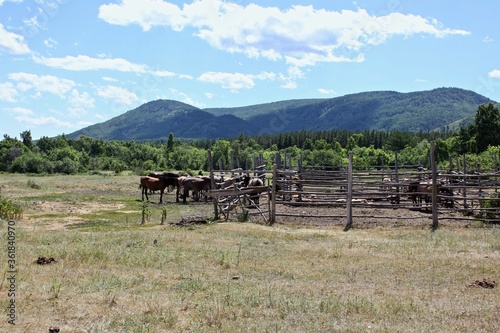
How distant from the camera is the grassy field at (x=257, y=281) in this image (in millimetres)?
5703

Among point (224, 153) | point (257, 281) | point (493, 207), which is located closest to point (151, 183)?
point (493, 207)

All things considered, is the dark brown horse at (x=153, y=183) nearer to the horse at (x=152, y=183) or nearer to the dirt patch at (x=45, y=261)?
the horse at (x=152, y=183)

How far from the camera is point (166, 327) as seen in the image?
217 inches

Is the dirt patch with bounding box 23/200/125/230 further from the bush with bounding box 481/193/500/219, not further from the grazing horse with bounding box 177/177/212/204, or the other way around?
the bush with bounding box 481/193/500/219

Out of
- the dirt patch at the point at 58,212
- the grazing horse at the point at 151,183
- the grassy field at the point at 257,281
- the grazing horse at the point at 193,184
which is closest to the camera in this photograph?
the grassy field at the point at 257,281

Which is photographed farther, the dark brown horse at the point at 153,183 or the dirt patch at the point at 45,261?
the dark brown horse at the point at 153,183

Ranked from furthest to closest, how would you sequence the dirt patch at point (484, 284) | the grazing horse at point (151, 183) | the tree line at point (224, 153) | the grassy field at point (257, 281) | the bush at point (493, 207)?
1. the tree line at point (224, 153)
2. the grazing horse at point (151, 183)
3. the bush at point (493, 207)
4. the dirt patch at point (484, 284)
5. the grassy field at point (257, 281)

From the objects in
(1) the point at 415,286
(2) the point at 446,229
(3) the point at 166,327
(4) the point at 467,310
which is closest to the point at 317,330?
(3) the point at 166,327

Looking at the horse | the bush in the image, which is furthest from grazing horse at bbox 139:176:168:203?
the bush

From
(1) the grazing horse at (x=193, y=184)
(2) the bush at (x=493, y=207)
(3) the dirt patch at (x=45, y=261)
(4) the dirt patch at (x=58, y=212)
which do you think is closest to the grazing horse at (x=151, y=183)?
(1) the grazing horse at (x=193, y=184)

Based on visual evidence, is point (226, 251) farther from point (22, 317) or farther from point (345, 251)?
point (22, 317)

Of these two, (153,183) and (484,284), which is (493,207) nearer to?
(484,284)

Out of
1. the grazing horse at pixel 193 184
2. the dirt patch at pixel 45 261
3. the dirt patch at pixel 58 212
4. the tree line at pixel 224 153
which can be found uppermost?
the tree line at pixel 224 153

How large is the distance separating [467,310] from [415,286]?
4.25 ft
